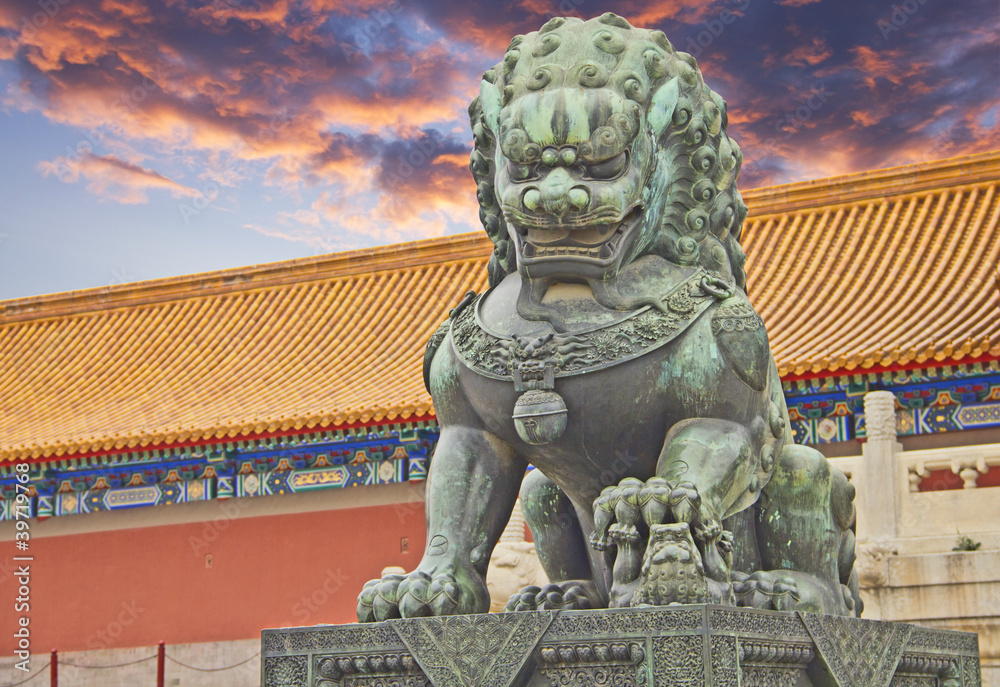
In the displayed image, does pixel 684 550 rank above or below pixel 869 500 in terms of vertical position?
below

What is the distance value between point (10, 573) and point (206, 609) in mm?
2759

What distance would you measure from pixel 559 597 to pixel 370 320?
13545 mm

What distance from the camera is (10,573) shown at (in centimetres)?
1555

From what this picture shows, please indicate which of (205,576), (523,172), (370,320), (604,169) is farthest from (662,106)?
(370,320)

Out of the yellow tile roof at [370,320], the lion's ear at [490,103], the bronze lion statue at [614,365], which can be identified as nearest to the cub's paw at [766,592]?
the bronze lion statue at [614,365]

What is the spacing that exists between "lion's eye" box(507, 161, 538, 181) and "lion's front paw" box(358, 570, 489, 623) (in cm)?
96

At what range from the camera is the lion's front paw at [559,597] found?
3309 mm

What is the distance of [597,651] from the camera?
2.88 metres

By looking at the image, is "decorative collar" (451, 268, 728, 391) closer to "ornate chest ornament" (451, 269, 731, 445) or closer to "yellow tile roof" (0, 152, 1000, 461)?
"ornate chest ornament" (451, 269, 731, 445)

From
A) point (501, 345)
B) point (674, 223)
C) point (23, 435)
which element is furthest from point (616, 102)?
point (23, 435)

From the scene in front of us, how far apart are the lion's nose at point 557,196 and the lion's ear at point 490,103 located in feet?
0.96

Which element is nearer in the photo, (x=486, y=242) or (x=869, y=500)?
(x=869, y=500)

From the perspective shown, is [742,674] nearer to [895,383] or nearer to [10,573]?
[895,383]

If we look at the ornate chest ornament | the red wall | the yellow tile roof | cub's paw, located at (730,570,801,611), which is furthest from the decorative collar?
the red wall
